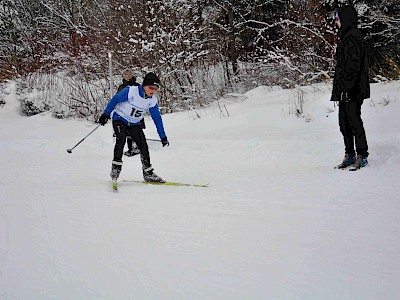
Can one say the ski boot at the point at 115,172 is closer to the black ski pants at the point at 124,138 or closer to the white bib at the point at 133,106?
the black ski pants at the point at 124,138

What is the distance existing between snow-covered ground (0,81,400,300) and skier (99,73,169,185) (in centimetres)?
31

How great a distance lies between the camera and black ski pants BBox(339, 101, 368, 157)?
471 cm

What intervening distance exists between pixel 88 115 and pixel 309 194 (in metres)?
10.0

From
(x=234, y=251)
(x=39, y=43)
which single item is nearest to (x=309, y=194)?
(x=234, y=251)

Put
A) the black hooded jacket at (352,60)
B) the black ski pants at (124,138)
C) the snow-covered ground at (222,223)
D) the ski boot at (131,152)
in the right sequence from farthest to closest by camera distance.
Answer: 1. the ski boot at (131,152)
2. the black ski pants at (124,138)
3. the black hooded jacket at (352,60)
4. the snow-covered ground at (222,223)

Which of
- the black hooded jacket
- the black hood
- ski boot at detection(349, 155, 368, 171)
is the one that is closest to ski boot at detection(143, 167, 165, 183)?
ski boot at detection(349, 155, 368, 171)

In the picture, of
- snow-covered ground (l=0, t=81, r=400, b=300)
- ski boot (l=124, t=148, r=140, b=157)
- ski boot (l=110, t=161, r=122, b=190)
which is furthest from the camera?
ski boot (l=124, t=148, r=140, b=157)

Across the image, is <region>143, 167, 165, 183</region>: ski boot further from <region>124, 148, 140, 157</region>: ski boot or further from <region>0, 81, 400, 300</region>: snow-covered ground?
<region>124, 148, 140, 157</region>: ski boot

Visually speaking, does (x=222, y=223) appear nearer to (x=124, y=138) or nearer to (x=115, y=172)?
(x=115, y=172)

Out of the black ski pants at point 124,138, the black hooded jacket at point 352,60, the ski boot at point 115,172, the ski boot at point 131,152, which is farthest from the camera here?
the ski boot at point 131,152

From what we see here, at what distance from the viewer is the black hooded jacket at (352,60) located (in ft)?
15.3

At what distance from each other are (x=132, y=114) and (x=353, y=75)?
270 centimetres


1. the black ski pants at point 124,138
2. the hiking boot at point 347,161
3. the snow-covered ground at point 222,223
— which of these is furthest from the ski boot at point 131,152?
the hiking boot at point 347,161

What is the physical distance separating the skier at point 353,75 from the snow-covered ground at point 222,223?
1.26ft
